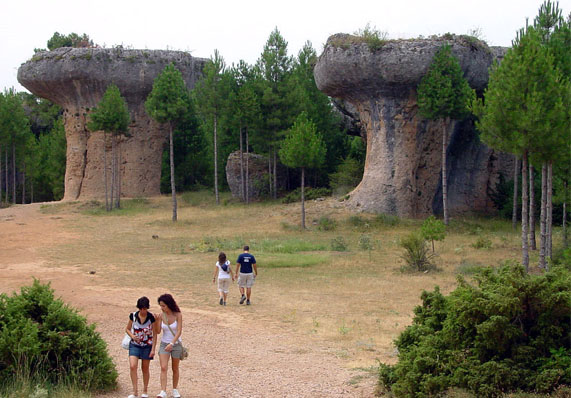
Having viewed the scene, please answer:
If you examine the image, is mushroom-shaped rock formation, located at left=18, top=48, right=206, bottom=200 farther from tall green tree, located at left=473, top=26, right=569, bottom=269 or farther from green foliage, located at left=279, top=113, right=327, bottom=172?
tall green tree, located at left=473, top=26, right=569, bottom=269

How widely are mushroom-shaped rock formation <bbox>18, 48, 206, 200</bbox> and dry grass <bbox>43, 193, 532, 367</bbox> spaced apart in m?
4.86

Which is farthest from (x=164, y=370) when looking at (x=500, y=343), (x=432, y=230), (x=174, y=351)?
(x=432, y=230)

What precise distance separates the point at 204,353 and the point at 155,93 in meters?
25.2

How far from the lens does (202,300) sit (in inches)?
567

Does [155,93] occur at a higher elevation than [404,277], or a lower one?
higher

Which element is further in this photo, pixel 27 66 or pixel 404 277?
pixel 27 66

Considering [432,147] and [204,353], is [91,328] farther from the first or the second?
[432,147]

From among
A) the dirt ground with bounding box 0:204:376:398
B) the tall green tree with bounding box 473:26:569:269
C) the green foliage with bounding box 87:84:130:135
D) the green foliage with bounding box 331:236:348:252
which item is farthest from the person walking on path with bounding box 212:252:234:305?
the green foliage with bounding box 87:84:130:135

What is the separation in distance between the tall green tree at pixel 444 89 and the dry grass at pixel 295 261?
17.3 feet

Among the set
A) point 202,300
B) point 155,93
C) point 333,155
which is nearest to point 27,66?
point 155,93

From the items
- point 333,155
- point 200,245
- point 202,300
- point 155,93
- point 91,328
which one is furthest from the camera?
point 333,155

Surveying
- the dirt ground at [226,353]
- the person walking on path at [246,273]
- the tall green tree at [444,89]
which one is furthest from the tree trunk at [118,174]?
the person walking on path at [246,273]

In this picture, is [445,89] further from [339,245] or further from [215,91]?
[215,91]

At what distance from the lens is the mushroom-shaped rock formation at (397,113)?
94.2 feet
